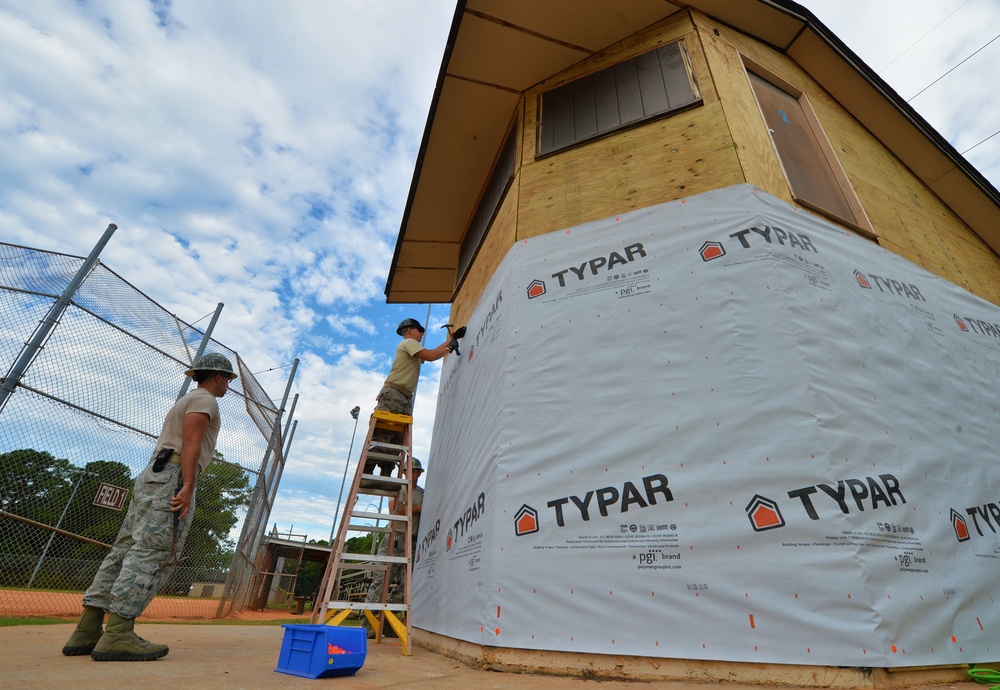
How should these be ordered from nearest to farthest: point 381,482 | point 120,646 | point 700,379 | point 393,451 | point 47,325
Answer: point 120,646 < point 700,379 < point 47,325 < point 381,482 < point 393,451

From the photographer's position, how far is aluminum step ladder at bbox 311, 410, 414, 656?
11.8 ft

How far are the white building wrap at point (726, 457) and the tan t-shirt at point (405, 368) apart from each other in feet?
4.04

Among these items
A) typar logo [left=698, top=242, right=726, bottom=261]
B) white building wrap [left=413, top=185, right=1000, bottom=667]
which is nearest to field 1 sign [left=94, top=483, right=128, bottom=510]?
white building wrap [left=413, top=185, right=1000, bottom=667]

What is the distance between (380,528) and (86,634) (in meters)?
2.34

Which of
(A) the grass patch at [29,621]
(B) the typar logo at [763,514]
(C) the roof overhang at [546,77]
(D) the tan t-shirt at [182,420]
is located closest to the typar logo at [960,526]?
(B) the typar logo at [763,514]

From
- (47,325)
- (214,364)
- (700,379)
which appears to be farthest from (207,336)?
(700,379)

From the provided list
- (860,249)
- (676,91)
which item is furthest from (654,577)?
(676,91)

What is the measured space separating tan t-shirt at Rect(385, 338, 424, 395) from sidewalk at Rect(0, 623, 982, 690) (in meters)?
2.73

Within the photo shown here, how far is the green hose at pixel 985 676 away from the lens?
2.32 m

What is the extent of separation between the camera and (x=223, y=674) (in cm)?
229

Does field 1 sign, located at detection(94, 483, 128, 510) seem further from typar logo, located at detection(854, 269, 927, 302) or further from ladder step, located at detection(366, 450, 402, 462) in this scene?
typar logo, located at detection(854, 269, 927, 302)

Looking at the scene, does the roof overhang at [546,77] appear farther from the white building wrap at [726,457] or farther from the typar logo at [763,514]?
the typar logo at [763,514]

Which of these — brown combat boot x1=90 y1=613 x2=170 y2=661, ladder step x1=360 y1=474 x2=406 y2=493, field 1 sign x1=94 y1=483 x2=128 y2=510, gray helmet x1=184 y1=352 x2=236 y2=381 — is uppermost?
gray helmet x1=184 y1=352 x2=236 y2=381

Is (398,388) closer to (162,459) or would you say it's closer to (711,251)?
(162,459)
